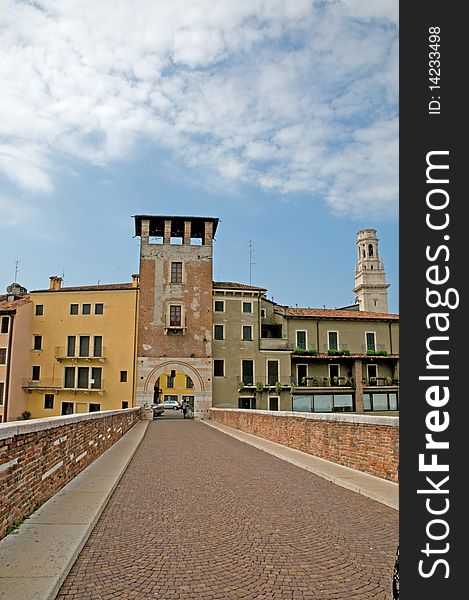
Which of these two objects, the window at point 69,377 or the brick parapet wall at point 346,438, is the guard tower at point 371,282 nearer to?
the window at point 69,377

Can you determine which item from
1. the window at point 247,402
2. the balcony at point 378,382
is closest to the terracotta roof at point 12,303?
the window at point 247,402

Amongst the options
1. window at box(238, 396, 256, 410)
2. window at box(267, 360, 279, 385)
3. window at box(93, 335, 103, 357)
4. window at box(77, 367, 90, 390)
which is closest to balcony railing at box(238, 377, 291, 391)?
window at box(267, 360, 279, 385)

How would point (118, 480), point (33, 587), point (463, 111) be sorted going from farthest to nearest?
point (118, 480), point (33, 587), point (463, 111)

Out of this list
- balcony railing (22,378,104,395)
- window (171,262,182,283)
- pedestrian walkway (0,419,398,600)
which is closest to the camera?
pedestrian walkway (0,419,398,600)

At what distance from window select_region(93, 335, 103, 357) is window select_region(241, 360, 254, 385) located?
1173cm

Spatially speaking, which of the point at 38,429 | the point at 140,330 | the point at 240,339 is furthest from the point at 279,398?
the point at 38,429

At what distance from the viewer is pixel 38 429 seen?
22.2 feet

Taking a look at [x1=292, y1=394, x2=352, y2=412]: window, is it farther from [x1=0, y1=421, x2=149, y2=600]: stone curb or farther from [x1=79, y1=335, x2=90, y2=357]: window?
[x1=0, y1=421, x2=149, y2=600]: stone curb

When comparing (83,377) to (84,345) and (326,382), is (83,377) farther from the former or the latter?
(326,382)

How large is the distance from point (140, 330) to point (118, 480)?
3555 centimetres

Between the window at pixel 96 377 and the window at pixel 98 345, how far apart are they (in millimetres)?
1236

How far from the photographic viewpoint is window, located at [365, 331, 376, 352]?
162ft

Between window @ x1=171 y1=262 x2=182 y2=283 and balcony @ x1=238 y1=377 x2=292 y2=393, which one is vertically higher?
window @ x1=171 y1=262 x2=182 y2=283

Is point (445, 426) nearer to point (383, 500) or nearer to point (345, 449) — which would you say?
point (383, 500)
